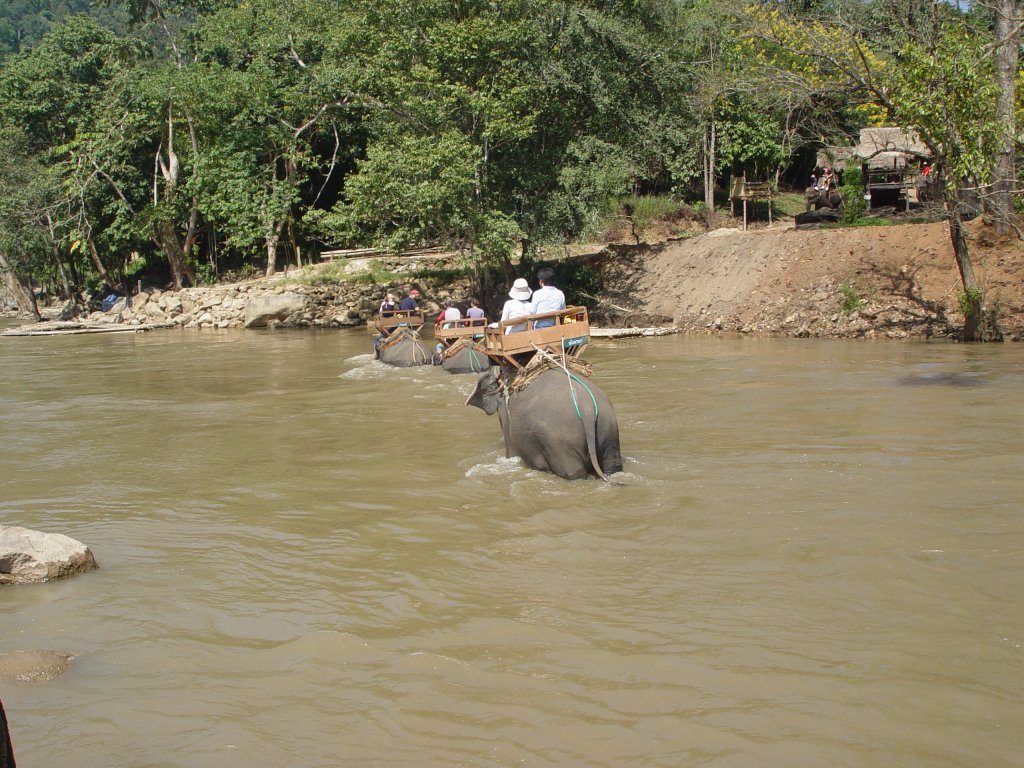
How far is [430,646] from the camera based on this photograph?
5.23 meters

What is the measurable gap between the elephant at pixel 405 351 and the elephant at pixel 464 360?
3.62 feet

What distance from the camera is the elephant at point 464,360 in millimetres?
15883

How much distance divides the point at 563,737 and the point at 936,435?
715cm

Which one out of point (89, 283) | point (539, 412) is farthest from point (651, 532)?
point (89, 283)

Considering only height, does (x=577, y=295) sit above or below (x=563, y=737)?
above

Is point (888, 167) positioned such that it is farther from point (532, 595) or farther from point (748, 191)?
point (532, 595)

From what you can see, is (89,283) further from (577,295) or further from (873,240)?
(873,240)

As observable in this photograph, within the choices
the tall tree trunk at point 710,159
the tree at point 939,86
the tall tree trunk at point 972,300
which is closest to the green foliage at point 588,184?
the tall tree trunk at point 710,159

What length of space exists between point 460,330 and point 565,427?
8122 mm

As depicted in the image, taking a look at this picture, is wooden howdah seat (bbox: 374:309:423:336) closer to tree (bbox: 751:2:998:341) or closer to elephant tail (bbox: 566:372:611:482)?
tree (bbox: 751:2:998:341)

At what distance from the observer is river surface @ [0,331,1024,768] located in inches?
169

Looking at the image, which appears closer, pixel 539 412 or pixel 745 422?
pixel 539 412

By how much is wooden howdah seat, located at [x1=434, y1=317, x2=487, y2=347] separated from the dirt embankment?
712 centimetres

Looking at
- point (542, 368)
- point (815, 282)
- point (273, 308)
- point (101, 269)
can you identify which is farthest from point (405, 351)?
point (101, 269)
